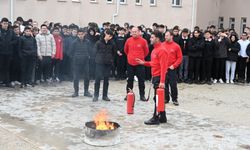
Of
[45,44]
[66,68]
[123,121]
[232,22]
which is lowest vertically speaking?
[123,121]

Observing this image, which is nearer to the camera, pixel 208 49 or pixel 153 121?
pixel 153 121

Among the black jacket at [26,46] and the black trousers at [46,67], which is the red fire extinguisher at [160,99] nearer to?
the black jacket at [26,46]

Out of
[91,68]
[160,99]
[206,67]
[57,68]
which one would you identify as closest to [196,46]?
[206,67]

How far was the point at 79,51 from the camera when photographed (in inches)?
472

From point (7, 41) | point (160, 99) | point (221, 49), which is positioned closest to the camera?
point (160, 99)

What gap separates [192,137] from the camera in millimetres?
8320

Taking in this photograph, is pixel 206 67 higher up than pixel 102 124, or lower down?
higher up

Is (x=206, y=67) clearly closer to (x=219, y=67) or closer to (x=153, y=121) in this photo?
(x=219, y=67)

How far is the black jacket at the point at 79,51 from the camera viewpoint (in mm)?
11984

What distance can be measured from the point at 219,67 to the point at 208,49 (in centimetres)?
108

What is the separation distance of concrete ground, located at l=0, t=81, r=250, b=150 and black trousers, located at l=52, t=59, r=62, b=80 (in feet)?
3.13

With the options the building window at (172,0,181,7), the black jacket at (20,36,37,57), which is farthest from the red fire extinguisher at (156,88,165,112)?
the building window at (172,0,181,7)

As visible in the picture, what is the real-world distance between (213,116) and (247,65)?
672 cm

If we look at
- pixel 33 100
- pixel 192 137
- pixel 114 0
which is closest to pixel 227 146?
pixel 192 137
